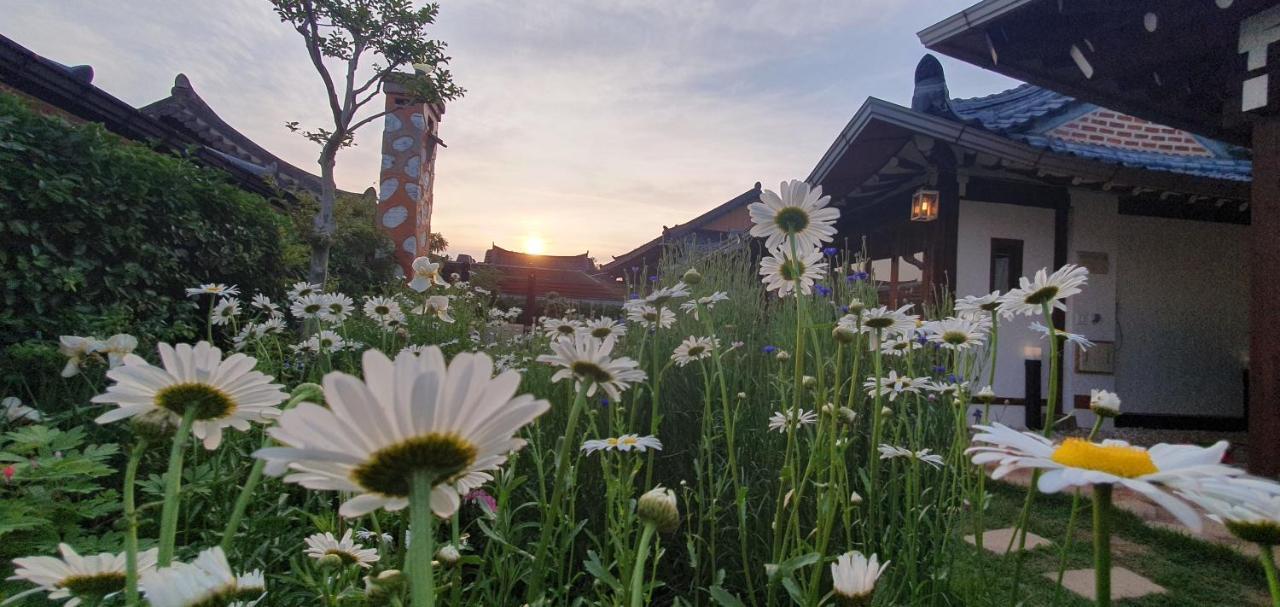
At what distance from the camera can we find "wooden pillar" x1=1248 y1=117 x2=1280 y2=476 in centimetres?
318

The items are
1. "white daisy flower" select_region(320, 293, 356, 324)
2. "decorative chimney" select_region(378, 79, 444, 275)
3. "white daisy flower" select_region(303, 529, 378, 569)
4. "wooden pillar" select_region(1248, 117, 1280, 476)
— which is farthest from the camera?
"decorative chimney" select_region(378, 79, 444, 275)

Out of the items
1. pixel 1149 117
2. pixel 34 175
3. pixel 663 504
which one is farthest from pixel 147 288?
pixel 1149 117

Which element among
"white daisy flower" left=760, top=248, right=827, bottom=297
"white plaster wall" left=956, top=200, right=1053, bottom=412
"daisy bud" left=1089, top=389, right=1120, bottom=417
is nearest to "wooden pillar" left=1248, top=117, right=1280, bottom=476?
"white plaster wall" left=956, top=200, right=1053, bottom=412

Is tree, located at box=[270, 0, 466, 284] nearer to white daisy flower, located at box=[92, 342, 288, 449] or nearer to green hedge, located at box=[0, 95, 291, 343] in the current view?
green hedge, located at box=[0, 95, 291, 343]

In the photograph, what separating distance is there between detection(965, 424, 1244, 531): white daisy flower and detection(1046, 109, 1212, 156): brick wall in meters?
7.02

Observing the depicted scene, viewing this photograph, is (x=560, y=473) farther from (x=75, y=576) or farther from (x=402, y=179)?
(x=402, y=179)

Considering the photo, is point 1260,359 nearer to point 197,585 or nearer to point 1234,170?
point 1234,170

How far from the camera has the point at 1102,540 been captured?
41 cm

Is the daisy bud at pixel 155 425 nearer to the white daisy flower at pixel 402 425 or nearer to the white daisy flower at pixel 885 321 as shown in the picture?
the white daisy flower at pixel 402 425

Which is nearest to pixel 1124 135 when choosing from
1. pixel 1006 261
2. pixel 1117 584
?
pixel 1006 261

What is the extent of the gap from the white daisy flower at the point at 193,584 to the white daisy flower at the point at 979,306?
1.20m

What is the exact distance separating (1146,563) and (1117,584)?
A: 0.41 metres

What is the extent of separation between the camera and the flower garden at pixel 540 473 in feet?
1.26

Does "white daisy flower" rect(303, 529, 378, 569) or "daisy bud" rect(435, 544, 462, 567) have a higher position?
"daisy bud" rect(435, 544, 462, 567)
